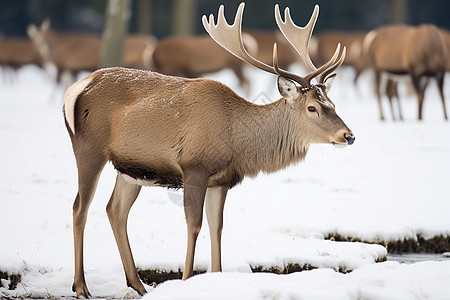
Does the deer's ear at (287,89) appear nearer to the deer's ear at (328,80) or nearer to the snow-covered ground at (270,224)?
the deer's ear at (328,80)

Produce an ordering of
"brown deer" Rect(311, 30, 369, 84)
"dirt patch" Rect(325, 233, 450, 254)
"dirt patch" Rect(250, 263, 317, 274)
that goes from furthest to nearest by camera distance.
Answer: "brown deer" Rect(311, 30, 369, 84) → "dirt patch" Rect(325, 233, 450, 254) → "dirt patch" Rect(250, 263, 317, 274)

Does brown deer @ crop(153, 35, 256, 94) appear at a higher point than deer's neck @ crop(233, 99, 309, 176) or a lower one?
higher

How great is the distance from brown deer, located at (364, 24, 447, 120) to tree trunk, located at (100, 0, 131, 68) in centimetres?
427

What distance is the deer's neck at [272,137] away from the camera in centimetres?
516

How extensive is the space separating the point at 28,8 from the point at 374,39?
68.4 ft

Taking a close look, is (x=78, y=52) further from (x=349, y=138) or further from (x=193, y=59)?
(x=349, y=138)

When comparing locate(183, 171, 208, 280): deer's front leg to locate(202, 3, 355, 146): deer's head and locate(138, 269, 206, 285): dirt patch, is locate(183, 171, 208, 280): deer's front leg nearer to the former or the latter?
locate(138, 269, 206, 285): dirt patch

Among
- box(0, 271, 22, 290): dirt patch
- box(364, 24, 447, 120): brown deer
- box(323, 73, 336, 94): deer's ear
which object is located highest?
box(364, 24, 447, 120): brown deer

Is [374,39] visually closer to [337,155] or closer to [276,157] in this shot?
[337,155]

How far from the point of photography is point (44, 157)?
9.95 m

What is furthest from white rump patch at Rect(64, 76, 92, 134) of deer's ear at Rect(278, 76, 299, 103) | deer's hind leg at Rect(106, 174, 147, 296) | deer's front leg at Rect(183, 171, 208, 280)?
deer's ear at Rect(278, 76, 299, 103)

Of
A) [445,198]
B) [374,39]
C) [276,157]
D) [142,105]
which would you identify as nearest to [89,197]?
[142,105]

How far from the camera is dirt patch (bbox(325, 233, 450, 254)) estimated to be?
21.5 ft

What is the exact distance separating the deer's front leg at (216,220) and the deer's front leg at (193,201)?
0.21 m
